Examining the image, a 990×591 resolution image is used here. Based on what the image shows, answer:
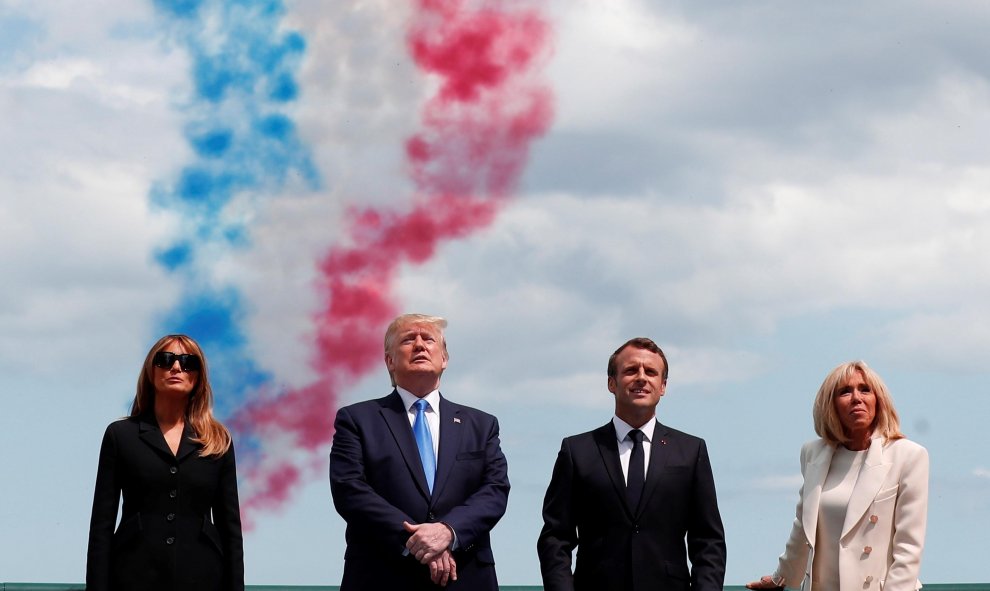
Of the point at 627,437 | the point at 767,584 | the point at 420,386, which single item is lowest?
the point at 767,584

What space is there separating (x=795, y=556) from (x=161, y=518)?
4.16 metres

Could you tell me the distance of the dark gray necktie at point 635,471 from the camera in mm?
7859

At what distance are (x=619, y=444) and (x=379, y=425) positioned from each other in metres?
1.62

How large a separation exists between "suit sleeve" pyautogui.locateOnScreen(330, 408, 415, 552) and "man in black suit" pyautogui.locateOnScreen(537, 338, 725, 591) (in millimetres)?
1022

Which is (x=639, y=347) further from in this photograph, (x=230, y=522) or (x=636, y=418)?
(x=230, y=522)

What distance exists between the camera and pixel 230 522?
7738mm

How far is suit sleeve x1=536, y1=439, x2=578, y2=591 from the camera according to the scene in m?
7.76

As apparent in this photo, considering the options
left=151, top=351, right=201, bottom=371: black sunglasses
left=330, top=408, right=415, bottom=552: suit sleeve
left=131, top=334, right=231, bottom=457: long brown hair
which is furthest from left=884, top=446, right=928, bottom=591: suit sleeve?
left=151, top=351, right=201, bottom=371: black sunglasses

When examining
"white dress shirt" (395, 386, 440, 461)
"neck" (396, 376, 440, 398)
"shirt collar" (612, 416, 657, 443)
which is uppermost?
"neck" (396, 376, 440, 398)

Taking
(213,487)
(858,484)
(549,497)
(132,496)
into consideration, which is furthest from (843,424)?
(132,496)

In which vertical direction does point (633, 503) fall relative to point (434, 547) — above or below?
above

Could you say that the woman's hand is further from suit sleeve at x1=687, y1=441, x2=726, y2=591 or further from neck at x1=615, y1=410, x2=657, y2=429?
neck at x1=615, y1=410, x2=657, y2=429

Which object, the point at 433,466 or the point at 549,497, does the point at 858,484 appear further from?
the point at 433,466

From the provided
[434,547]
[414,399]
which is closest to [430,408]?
[414,399]
